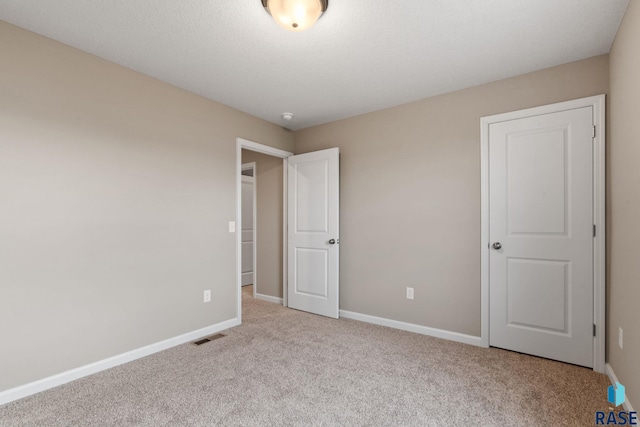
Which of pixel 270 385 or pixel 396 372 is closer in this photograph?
pixel 270 385

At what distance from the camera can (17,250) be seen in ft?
6.54

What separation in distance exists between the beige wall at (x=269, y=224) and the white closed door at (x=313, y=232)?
0.31 m

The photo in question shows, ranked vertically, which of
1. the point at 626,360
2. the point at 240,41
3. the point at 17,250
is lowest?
the point at 626,360

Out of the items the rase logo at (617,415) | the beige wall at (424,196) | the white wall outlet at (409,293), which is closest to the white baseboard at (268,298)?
the beige wall at (424,196)

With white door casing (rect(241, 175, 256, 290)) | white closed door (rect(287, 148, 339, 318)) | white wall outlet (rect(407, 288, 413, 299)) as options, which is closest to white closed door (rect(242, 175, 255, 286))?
white door casing (rect(241, 175, 256, 290))

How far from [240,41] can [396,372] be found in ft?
8.69

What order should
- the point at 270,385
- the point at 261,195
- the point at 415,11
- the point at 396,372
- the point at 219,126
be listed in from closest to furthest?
1. the point at 415,11
2. the point at 270,385
3. the point at 396,372
4. the point at 219,126
5. the point at 261,195

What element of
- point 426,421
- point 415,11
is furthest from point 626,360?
point 415,11

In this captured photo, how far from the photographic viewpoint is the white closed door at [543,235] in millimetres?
2363

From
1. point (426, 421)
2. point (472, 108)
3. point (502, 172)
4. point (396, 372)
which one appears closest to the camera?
point (426, 421)

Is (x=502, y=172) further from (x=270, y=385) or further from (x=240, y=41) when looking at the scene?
(x=270, y=385)

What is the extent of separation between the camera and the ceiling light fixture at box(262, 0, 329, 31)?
5.54 feet

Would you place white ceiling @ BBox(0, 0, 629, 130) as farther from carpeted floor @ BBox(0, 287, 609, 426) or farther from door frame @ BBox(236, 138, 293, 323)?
carpeted floor @ BBox(0, 287, 609, 426)

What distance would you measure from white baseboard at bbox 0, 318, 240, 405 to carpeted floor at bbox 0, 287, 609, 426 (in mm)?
58
